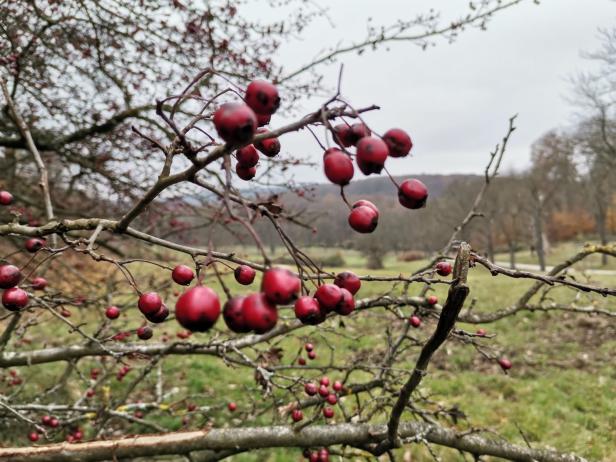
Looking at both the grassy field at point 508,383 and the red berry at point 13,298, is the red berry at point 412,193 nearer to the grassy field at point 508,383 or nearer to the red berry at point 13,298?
the red berry at point 13,298

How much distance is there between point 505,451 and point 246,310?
195cm

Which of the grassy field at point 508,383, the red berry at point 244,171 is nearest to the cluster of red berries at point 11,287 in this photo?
the red berry at point 244,171

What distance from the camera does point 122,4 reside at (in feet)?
13.0

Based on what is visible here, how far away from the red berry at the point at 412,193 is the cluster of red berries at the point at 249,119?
0.31 meters

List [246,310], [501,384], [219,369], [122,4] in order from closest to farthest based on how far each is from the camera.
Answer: [246,310], [122,4], [501,384], [219,369]

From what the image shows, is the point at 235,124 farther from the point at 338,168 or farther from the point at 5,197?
Answer: the point at 5,197

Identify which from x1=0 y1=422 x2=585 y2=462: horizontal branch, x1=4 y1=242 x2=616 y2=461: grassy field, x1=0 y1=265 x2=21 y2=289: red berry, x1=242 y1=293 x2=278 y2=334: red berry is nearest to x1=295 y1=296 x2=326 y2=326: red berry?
x1=242 y1=293 x2=278 y2=334: red berry

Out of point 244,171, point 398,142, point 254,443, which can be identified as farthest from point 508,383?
point 398,142

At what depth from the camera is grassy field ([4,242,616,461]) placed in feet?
14.4

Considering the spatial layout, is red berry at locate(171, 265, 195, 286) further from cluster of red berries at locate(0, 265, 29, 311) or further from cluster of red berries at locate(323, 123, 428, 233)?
cluster of red berries at locate(323, 123, 428, 233)

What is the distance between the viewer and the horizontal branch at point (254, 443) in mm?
1948

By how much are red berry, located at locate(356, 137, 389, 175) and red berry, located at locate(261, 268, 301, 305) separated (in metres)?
0.23

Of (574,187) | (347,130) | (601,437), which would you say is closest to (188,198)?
(347,130)

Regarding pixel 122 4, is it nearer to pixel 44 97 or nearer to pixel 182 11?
pixel 182 11
